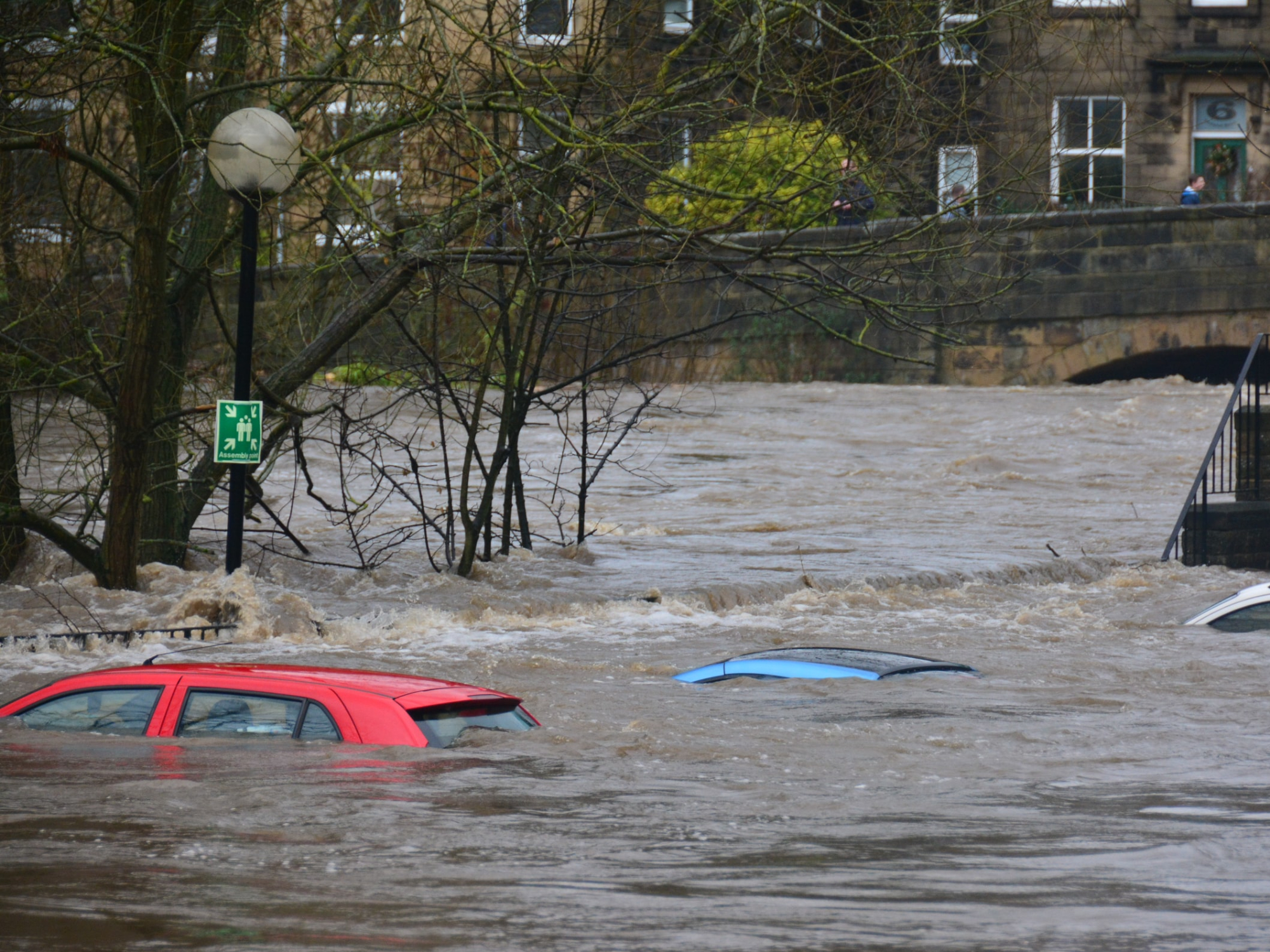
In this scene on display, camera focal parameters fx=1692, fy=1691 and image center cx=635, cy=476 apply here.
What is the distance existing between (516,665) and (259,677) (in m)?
4.59

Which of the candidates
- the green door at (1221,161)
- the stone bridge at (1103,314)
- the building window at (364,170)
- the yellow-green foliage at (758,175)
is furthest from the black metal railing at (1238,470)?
the green door at (1221,161)

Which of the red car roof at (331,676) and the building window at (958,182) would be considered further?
the building window at (958,182)

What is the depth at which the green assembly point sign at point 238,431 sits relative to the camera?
10.9 metres

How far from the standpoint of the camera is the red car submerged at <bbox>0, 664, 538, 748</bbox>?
272 inches

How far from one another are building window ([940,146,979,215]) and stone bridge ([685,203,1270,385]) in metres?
15.3

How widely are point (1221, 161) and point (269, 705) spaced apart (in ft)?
106

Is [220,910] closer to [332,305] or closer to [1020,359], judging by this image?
[332,305]

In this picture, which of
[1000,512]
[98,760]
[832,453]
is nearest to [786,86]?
[98,760]

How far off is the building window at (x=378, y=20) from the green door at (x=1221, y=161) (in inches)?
928

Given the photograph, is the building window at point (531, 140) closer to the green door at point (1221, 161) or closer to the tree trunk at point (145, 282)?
the tree trunk at point (145, 282)

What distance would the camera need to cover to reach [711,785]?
24.9 ft

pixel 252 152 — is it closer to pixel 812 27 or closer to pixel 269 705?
pixel 269 705

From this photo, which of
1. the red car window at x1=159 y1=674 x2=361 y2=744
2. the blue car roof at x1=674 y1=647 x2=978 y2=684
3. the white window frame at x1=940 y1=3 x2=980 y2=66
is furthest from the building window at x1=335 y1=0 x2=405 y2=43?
the red car window at x1=159 y1=674 x2=361 y2=744

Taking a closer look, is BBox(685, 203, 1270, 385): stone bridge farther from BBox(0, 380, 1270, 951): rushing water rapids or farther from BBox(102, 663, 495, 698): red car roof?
BBox(102, 663, 495, 698): red car roof
